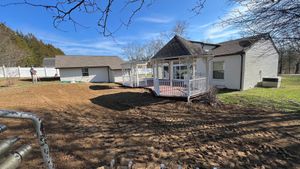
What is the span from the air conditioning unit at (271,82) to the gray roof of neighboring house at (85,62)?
17727mm

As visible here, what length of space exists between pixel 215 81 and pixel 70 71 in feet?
62.8

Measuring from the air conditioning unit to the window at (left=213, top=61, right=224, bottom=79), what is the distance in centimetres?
397

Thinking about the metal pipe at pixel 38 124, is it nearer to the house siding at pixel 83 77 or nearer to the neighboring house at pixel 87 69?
the neighboring house at pixel 87 69

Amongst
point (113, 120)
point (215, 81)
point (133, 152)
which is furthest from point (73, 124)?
point (215, 81)

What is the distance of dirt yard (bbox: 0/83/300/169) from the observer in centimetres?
364

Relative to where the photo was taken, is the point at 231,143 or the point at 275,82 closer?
the point at 231,143

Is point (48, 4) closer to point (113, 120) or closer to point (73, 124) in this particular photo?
point (73, 124)

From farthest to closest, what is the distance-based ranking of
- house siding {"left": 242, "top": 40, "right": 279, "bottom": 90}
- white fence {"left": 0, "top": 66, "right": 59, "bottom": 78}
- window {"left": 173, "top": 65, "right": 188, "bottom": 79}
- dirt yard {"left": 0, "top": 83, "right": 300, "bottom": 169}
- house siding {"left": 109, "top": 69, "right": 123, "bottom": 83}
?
white fence {"left": 0, "top": 66, "right": 59, "bottom": 78} → house siding {"left": 109, "top": 69, "right": 123, "bottom": 83} → window {"left": 173, "top": 65, "right": 188, "bottom": 79} → house siding {"left": 242, "top": 40, "right": 279, "bottom": 90} → dirt yard {"left": 0, "top": 83, "right": 300, "bottom": 169}

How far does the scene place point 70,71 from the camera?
22.8m

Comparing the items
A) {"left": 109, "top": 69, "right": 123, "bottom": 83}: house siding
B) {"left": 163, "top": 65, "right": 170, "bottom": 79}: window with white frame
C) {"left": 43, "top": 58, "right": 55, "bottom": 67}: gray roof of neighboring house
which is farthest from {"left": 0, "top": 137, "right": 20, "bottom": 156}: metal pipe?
{"left": 43, "top": 58, "right": 55, "bottom": 67}: gray roof of neighboring house

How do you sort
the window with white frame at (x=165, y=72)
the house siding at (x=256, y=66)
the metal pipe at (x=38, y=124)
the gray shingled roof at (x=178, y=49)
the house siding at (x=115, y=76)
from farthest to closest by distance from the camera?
the house siding at (x=115, y=76) < the window with white frame at (x=165, y=72) < the house siding at (x=256, y=66) < the gray shingled roof at (x=178, y=49) < the metal pipe at (x=38, y=124)

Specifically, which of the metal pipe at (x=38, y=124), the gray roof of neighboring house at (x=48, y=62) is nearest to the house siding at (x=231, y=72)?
the metal pipe at (x=38, y=124)

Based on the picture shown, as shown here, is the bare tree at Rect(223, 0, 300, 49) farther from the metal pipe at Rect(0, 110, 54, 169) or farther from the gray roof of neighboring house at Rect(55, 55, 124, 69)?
the gray roof of neighboring house at Rect(55, 55, 124, 69)

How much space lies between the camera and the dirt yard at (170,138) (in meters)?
3.64
